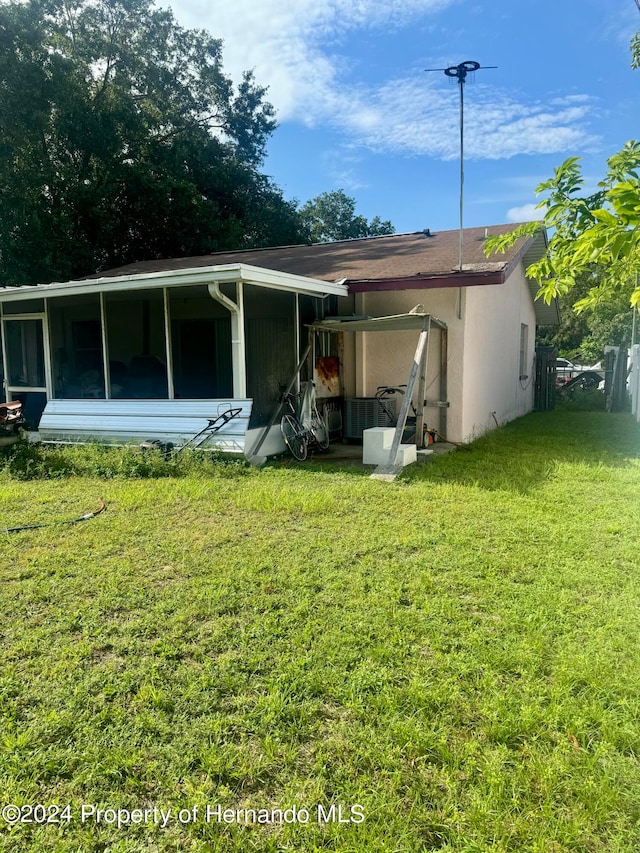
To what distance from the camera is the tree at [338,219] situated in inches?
1272

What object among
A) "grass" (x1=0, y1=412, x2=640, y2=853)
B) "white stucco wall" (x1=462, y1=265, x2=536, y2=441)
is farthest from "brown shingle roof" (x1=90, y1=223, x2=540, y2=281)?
"grass" (x1=0, y1=412, x2=640, y2=853)

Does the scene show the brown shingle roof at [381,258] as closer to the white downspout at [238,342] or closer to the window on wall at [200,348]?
the window on wall at [200,348]

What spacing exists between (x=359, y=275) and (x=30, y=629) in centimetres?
710

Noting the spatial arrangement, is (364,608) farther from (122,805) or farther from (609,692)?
(122,805)

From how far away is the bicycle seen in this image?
7652 mm

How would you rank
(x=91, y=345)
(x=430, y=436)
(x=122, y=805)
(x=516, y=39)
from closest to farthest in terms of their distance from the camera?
(x=122, y=805) < (x=516, y=39) < (x=430, y=436) < (x=91, y=345)

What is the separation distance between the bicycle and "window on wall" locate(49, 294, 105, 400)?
3.39 metres

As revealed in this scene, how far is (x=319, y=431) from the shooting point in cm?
826

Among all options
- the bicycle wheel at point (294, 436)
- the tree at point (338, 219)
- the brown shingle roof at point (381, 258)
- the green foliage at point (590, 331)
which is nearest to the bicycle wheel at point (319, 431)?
Answer: the bicycle wheel at point (294, 436)

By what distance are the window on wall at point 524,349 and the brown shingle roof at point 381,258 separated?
2.71 meters

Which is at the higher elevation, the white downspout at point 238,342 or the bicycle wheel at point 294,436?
the white downspout at point 238,342

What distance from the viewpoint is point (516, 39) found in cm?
550

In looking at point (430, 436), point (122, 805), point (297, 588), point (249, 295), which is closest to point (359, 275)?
point (249, 295)

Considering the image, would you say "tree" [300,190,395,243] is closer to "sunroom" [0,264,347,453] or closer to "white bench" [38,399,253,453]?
"sunroom" [0,264,347,453]
